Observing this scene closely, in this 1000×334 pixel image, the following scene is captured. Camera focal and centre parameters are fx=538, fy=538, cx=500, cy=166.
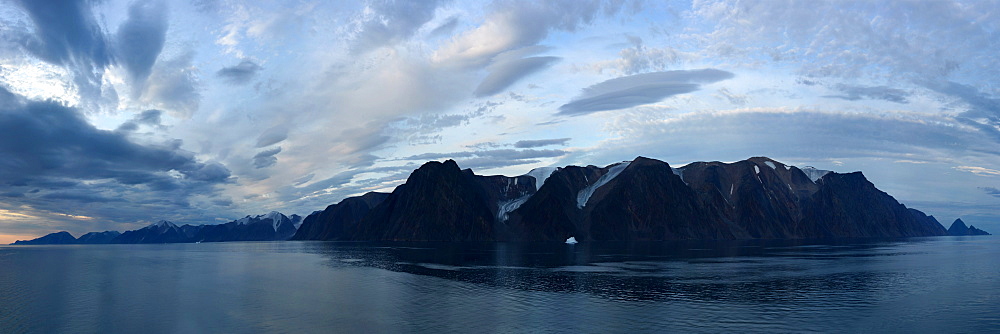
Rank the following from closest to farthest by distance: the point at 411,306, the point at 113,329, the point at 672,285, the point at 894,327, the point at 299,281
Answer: the point at 894,327, the point at 113,329, the point at 411,306, the point at 672,285, the point at 299,281

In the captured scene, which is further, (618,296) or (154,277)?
(154,277)

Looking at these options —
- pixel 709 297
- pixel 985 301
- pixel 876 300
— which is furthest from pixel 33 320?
pixel 985 301

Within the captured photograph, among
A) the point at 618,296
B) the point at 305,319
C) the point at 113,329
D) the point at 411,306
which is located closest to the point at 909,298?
the point at 618,296

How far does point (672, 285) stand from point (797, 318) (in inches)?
954

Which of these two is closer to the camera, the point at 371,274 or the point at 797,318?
the point at 797,318

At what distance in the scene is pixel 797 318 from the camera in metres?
46.2

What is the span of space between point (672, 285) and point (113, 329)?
6053 centimetres

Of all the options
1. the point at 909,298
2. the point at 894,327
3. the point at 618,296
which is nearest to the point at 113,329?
the point at 618,296

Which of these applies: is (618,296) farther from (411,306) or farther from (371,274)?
(371,274)

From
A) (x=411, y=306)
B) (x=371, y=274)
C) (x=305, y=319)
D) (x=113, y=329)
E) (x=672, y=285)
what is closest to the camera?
(x=113, y=329)

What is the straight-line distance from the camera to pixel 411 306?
56.3m

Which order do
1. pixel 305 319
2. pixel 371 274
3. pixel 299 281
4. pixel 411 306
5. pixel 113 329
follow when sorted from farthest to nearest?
pixel 371 274
pixel 299 281
pixel 411 306
pixel 305 319
pixel 113 329

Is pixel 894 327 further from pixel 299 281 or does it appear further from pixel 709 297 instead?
pixel 299 281

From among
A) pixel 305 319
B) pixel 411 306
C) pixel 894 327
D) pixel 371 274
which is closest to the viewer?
pixel 894 327
